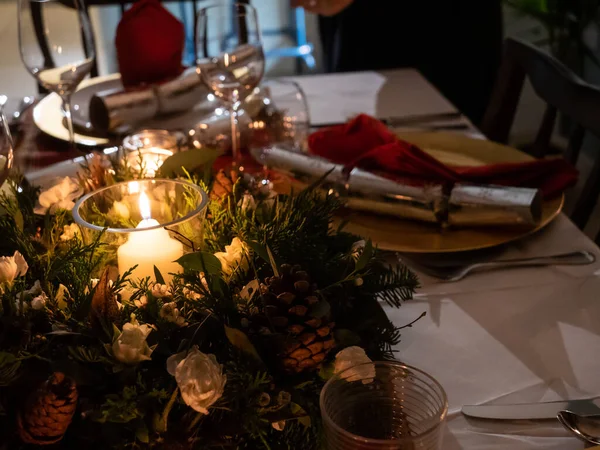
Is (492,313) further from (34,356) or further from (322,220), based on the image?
(34,356)

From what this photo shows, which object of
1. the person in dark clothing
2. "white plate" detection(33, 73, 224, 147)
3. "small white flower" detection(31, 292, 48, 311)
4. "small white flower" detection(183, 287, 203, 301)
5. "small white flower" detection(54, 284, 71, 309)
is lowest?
the person in dark clothing

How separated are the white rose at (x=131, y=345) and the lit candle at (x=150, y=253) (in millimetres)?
102

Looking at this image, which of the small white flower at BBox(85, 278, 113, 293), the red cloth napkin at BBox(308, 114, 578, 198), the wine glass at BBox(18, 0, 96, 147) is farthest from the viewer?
A: the wine glass at BBox(18, 0, 96, 147)

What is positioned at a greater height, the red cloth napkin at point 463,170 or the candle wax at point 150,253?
the candle wax at point 150,253

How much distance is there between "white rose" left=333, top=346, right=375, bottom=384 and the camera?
0.44 meters

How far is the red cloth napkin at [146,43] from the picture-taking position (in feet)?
3.92

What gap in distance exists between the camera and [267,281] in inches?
19.3

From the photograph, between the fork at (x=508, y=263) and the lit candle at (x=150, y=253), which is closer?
the lit candle at (x=150, y=253)

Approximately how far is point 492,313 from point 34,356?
0.46 m

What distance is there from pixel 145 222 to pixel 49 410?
21 centimetres

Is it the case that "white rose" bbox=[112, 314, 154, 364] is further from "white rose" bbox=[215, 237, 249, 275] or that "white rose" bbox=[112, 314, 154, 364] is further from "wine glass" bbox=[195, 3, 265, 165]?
"wine glass" bbox=[195, 3, 265, 165]

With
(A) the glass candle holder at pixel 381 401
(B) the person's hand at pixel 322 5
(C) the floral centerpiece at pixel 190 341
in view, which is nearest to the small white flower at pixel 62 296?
(C) the floral centerpiece at pixel 190 341

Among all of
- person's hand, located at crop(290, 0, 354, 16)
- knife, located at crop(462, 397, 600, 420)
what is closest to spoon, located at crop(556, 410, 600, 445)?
knife, located at crop(462, 397, 600, 420)

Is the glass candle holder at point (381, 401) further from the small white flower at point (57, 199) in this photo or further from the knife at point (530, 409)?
the small white flower at point (57, 199)
